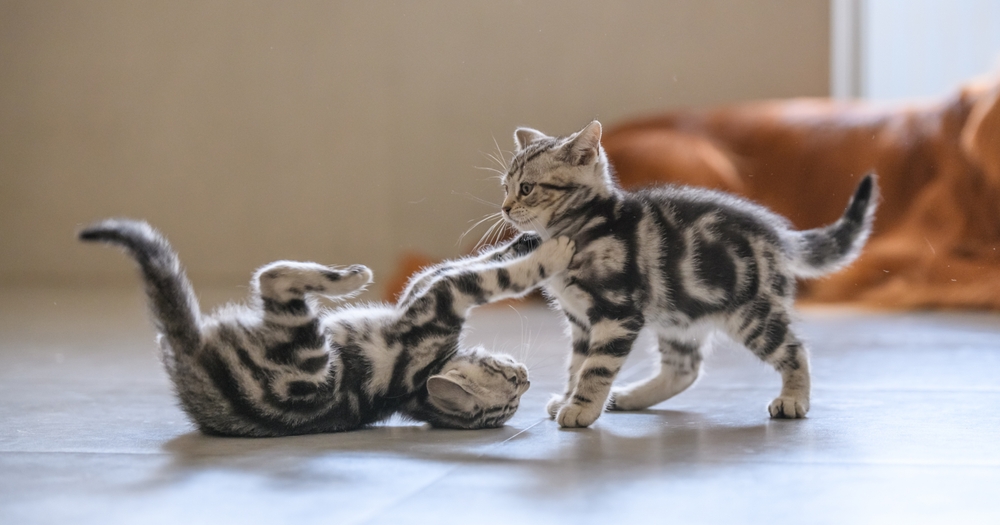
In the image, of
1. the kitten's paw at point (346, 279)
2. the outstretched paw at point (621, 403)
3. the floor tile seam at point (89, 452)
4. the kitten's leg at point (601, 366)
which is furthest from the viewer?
the outstretched paw at point (621, 403)

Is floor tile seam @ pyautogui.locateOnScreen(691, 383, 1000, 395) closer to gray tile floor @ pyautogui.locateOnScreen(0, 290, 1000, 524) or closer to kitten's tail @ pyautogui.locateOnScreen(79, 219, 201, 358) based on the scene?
gray tile floor @ pyautogui.locateOnScreen(0, 290, 1000, 524)

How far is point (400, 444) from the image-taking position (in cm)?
143


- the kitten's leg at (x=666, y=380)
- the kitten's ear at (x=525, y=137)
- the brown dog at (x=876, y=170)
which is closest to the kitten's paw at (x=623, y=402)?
the kitten's leg at (x=666, y=380)

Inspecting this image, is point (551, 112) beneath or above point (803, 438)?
above

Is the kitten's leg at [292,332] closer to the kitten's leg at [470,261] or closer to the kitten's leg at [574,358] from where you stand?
the kitten's leg at [470,261]

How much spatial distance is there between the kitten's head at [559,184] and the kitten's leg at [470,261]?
0.05m

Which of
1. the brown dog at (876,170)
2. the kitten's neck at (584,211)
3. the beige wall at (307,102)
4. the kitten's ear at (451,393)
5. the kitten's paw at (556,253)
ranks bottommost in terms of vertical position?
the kitten's ear at (451,393)

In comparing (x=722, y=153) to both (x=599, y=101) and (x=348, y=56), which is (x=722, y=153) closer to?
(x=599, y=101)

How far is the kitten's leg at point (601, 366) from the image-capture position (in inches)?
62.3

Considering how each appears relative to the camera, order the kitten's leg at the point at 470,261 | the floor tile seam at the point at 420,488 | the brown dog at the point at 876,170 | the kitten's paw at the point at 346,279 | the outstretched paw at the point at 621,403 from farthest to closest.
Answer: the brown dog at the point at 876,170, the outstretched paw at the point at 621,403, the kitten's leg at the point at 470,261, the kitten's paw at the point at 346,279, the floor tile seam at the point at 420,488

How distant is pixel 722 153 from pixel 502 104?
2.96 ft

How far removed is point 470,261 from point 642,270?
0.30 metres

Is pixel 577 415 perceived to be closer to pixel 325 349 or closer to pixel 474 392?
pixel 474 392

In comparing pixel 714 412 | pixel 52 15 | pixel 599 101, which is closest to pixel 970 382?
pixel 714 412
